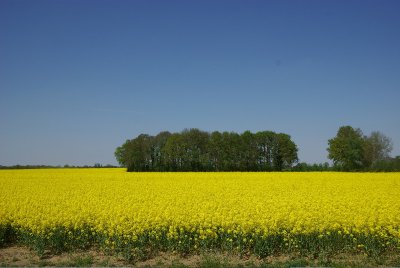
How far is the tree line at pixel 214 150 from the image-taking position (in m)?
71.5

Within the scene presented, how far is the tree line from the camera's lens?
235ft

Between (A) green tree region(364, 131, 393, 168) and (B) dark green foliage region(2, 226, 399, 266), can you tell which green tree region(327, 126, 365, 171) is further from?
(B) dark green foliage region(2, 226, 399, 266)

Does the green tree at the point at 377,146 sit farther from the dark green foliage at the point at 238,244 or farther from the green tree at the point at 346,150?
the dark green foliage at the point at 238,244

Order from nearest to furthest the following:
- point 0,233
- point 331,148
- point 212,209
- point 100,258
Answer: point 100,258, point 0,233, point 212,209, point 331,148

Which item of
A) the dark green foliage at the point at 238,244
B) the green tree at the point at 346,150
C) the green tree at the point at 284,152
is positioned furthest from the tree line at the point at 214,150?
the dark green foliage at the point at 238,244

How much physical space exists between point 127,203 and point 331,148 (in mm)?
61194

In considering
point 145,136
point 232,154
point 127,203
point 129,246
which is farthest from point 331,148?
point 129,246

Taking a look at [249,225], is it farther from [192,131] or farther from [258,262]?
[192,131]

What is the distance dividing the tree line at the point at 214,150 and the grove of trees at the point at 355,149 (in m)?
7.55

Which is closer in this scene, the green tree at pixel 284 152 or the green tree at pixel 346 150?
the green tree at pixel 346 150

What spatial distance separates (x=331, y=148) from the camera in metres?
71.2

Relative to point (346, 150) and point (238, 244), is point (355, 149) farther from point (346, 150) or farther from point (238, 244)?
point (238, 244)

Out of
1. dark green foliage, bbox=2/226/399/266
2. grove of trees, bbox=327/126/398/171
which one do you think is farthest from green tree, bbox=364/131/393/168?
dark green foliage, bbox=2/226/399/266

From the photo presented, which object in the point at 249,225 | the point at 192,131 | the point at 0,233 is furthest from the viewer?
the point at 192,131
